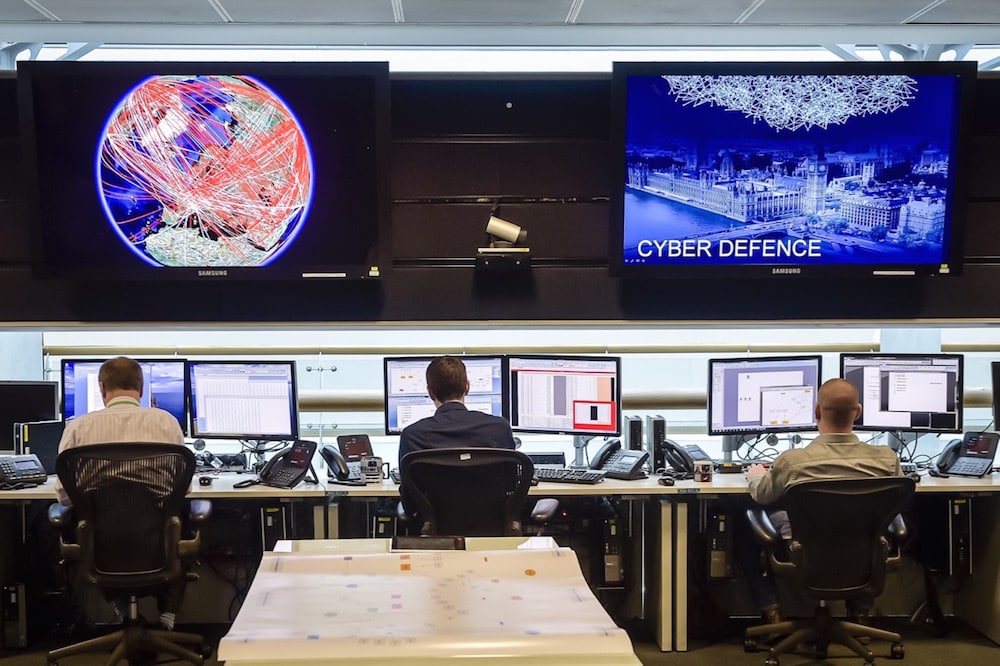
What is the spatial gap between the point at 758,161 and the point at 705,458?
1304 mm

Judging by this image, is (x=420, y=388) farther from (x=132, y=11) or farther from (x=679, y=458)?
(x=132, y=11)

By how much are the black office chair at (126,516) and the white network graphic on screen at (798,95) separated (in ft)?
8.35

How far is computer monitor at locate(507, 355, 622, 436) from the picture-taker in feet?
13.5

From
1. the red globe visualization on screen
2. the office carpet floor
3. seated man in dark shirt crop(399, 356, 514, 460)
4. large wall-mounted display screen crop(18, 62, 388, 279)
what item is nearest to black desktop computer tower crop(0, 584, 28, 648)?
the office carpet floor

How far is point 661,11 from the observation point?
Answer: 167 inches

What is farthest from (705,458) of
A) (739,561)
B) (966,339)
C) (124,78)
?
(124,78)

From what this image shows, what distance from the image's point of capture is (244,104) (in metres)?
3.92

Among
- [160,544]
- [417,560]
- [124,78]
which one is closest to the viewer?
[417,560]

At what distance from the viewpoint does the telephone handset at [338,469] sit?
3.82 meters

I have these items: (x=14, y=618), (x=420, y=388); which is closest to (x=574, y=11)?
(x=420, y=388)

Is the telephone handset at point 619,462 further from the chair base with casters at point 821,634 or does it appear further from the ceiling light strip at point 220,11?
the ceiling light strip at point 220,11

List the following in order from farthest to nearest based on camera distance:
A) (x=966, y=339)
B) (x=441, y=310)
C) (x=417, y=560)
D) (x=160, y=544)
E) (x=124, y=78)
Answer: (x=966, y=339), (x=441, y=310), (x=124, y=78), (x=160, y=544), (x=417, y=560)

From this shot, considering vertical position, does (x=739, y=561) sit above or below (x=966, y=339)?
below

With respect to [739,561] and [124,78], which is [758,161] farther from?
[124,78]
